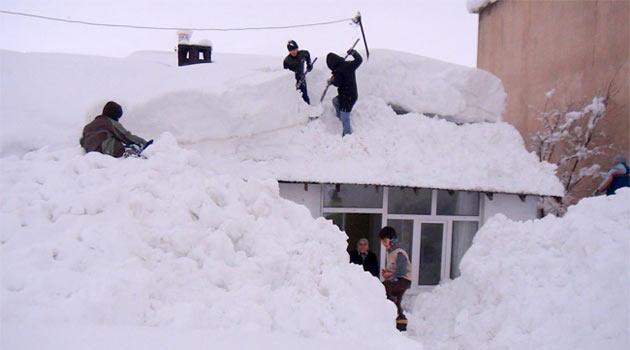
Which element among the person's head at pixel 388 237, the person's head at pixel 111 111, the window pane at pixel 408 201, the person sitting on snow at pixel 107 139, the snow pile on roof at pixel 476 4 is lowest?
the person's head at pixel 388 237

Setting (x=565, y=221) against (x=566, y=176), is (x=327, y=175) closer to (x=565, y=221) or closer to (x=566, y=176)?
(x=565, y=221)

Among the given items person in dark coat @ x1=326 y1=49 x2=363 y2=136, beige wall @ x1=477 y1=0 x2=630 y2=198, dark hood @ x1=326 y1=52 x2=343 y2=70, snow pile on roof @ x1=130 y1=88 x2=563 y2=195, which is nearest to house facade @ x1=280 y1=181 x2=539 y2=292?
snow pile on roof @ x1=130 y1=88 x2=563 y2=195

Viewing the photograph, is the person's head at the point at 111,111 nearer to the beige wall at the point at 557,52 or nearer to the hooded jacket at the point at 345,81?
the hooded jacket at the point at 345,81

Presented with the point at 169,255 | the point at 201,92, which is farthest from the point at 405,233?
the point at 169,255

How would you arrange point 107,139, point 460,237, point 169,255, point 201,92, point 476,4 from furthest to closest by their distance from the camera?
point 476,4, point 460,237, point 201,92, point 107,139, point 169,255

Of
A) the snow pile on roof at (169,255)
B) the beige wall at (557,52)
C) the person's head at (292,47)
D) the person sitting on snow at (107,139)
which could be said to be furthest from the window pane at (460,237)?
the person sitting on snow at (107,139)

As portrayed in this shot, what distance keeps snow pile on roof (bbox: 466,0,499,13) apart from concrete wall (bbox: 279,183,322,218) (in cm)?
1161

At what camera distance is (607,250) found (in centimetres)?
573

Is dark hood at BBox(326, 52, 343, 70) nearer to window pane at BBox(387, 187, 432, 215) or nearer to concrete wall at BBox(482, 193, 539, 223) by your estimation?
window pane at BBox(387, 187, 432, 215)

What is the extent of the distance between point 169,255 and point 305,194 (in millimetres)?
4720

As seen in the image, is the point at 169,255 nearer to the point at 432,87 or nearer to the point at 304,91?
the point at 304,91

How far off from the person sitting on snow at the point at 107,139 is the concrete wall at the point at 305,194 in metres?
2.78

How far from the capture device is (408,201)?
28.6 ft

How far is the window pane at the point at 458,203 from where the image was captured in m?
8.92
